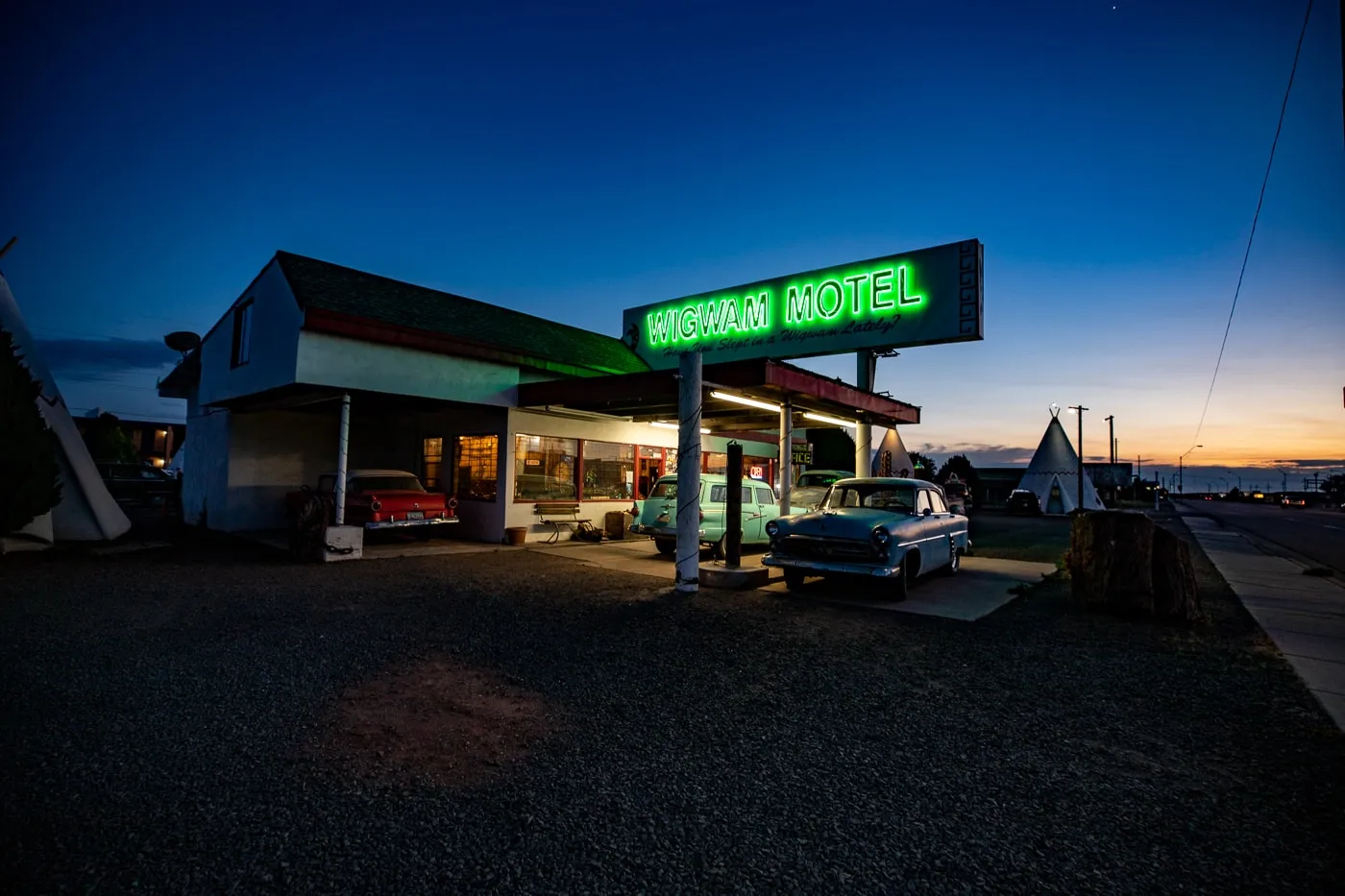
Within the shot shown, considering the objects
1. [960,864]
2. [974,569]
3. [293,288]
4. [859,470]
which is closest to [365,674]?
[960,864]

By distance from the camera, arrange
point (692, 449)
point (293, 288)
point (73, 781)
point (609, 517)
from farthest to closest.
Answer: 1. point (609, 517)
2. point (293, 288)
3. point (692, 449)
4. point (73, 781)

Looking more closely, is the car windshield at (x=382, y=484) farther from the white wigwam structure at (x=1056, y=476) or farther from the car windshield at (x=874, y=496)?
the white wigwam structure at (x=1056, y=476)

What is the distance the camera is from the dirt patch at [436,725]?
141 inches

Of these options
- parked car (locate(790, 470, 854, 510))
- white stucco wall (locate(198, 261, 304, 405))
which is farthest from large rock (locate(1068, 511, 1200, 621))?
white stucco wall (locate(198, 261, 304, 405))

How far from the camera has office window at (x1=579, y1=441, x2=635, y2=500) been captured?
1664 cm

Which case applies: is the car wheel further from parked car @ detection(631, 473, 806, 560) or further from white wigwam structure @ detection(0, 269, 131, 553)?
white wigwam structure @ detection(0, 269, 131, 553)

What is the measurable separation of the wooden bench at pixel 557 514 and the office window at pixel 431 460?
3.46 metres

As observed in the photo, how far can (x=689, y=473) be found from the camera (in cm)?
968

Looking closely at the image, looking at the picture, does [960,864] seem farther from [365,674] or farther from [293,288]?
[293,288]

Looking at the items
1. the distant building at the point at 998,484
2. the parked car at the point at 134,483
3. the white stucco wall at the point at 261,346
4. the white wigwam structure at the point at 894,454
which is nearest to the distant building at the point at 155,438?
the parked car at the point at 134,483

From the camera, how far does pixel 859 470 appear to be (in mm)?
14938

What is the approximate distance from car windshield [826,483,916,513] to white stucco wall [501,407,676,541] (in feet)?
26.0

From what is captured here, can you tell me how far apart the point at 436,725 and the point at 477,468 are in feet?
38.8

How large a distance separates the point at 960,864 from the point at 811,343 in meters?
12.6
